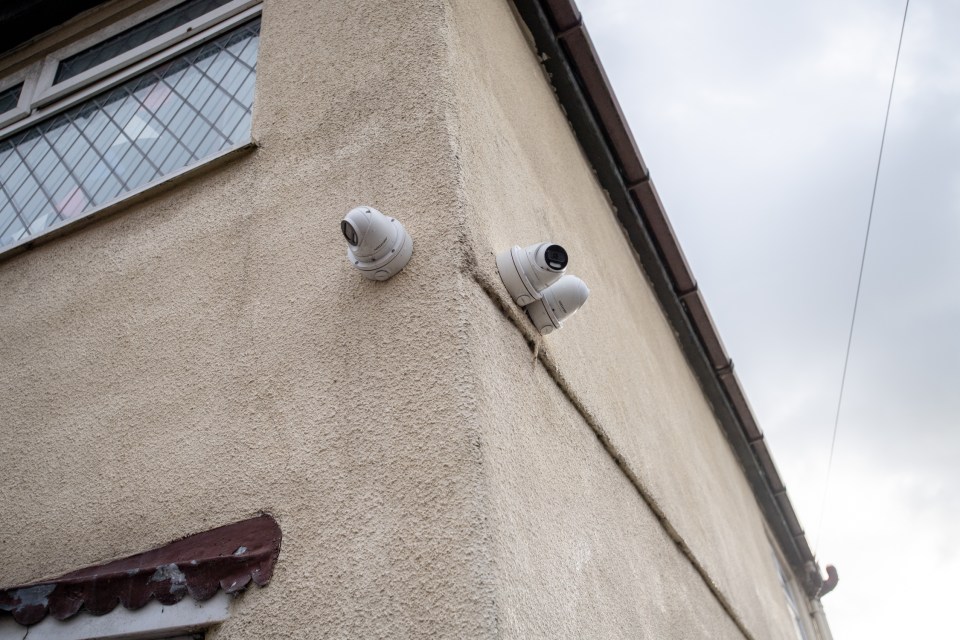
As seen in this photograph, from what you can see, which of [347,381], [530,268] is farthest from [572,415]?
[347,381]

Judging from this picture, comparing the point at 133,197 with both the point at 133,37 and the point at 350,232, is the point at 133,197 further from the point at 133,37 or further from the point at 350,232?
the point at 133,37

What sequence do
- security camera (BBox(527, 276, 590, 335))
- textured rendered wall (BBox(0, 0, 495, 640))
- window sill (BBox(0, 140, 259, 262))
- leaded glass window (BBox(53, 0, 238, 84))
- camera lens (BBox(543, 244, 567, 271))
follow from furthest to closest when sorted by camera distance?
leaded glass window (BBox(53, 0, 238, 84))
window sill (BBox(0, 140, 259, 262))
security camera (BBox(527, 276, 590, 335))
camera lens (BBox(543, 244, 567, 271))
textured rendered wall (BBox(0, 0, 495, 640))

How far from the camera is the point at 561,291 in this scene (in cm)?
216

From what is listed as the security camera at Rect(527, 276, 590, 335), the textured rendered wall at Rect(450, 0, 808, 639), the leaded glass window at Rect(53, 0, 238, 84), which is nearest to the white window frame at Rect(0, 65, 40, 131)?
the leaded glass window at Rect(53, 0, 238, 84)

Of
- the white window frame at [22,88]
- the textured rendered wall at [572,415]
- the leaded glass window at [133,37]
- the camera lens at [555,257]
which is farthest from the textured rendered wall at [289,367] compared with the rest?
the white window frame at [22,88]

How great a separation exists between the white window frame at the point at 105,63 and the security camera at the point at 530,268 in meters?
1.92

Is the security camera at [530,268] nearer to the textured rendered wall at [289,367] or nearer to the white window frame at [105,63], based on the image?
the textured rendered wall at [289,367]

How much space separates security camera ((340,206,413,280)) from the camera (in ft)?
6.06

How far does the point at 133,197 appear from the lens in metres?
2.64

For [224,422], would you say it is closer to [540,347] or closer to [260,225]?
[260,225]

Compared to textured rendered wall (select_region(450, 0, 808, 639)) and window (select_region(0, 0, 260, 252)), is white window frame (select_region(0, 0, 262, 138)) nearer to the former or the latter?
window (select_region(0, 0, 260, 252))

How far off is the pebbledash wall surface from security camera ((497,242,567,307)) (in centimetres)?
7

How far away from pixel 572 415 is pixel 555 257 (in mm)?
588

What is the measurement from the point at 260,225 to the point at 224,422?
0.69 metres
